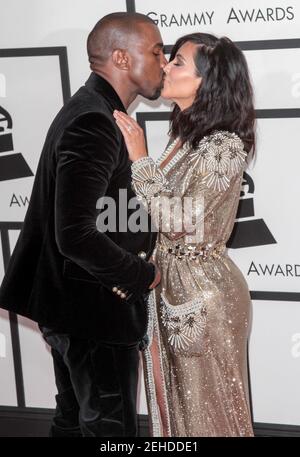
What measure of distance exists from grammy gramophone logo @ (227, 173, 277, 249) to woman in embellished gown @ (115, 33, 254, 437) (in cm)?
50

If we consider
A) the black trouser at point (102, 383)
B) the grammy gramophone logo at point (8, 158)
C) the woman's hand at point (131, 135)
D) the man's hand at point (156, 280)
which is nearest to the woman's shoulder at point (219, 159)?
the woman's hand at point (131, 135)

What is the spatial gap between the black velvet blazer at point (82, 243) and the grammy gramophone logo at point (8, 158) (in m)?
0.88

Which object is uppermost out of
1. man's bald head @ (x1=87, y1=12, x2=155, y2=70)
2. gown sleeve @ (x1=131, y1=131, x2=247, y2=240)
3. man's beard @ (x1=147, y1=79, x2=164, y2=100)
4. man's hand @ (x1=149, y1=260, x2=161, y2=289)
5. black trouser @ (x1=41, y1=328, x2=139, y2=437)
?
man's bald head @ (x1=87, y1=12, x2=155, y2=70)

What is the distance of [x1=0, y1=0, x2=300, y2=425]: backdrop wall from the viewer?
2.60 m

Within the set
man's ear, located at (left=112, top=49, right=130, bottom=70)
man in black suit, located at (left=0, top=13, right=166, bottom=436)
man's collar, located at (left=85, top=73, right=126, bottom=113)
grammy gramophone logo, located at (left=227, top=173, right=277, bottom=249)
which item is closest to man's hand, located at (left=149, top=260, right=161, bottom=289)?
man in black suit, located at (left=0, top=13, right=166, bottom=436)

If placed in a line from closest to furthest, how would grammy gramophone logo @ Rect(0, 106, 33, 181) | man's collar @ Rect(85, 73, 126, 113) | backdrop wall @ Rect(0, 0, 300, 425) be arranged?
man's collar @ Rect(85, 73, 126, 113), backdrop wall @ Rect(0, 0, 300, 425), grammy gramophone logo @ Rect(0, 106, 33, 181)

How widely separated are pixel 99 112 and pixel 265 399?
141 centimetres

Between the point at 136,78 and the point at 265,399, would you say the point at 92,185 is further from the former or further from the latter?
the point at 265,399

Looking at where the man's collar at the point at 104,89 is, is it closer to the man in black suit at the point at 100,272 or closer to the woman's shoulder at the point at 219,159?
the man in black suit at the point at 100,272

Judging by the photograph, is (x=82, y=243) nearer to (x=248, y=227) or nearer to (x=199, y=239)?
(x=199, y=239)

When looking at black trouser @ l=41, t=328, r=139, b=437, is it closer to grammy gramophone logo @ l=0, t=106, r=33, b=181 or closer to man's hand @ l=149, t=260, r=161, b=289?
man's hand @ l=149, t=260, r=161, b=289

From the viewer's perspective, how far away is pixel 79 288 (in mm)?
2018

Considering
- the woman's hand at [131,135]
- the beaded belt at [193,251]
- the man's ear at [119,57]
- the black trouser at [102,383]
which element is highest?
the man's ear at [119,57]

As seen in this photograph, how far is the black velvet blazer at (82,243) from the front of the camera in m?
1.85
